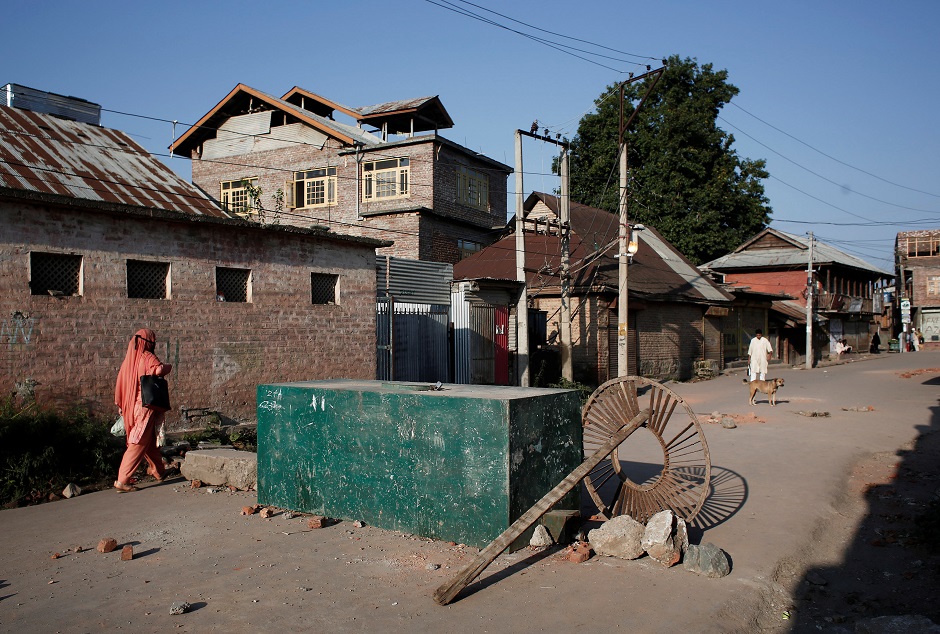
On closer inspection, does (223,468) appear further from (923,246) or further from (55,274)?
(923,246)

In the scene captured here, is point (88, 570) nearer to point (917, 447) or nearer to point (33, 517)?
point (33, 517)

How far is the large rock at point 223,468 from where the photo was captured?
771 cm

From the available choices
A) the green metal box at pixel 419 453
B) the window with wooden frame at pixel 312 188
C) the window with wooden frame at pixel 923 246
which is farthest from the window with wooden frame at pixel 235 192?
the window with wooden frame at pixel 923 246

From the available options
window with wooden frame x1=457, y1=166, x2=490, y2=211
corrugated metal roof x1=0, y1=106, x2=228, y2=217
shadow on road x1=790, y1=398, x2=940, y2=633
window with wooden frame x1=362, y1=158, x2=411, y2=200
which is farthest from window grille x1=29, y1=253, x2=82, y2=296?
window with wooden frame x1=457, y1=166, x2=490, y2=211

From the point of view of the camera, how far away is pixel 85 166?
1098cm

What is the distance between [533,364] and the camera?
19578 mm

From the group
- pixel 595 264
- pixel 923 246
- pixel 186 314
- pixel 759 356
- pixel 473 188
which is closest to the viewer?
pixel 186 314

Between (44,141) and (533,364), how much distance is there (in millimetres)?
12750

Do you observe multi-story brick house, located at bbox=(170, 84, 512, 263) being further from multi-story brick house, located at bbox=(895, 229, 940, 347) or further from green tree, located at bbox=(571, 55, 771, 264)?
multi-story brick house, located at bbox=(895, 229, 940, 347)

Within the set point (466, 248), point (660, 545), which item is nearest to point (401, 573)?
point (660, 545)

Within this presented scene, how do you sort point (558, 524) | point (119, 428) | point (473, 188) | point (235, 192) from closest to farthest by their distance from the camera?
point (558, 524)
point (119, 428)
point (473, 188)
point (235, 192)

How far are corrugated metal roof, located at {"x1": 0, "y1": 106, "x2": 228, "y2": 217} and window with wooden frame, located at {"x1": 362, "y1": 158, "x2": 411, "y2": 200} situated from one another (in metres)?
14.4

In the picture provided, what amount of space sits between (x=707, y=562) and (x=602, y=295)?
53.8 ft

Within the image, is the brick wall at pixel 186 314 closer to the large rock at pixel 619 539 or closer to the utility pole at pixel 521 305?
the utility pole at pixel 521 305
